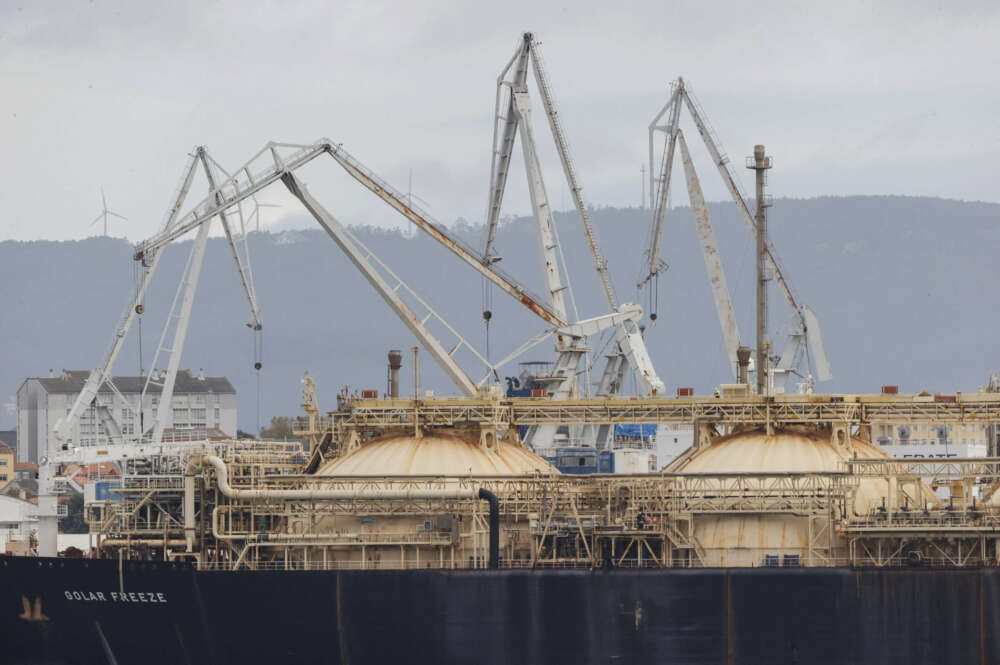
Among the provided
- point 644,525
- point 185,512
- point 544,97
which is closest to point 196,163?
point 544,97

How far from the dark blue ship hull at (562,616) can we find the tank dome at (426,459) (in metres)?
5.67

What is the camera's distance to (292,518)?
73875 mm

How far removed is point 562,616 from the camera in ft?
227

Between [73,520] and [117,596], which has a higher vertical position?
[73,520]

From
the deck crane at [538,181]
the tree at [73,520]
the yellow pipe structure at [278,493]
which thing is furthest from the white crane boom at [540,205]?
the tree at [73,520]

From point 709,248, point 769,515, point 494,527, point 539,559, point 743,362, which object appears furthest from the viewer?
point 709,248

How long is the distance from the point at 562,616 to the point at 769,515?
370 inches

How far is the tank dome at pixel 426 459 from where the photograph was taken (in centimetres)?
7450

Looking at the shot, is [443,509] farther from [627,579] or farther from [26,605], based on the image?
[26,605]

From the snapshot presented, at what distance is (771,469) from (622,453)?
4573 centimetres

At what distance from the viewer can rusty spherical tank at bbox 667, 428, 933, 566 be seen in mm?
70500

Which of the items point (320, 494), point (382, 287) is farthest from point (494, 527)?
point (382, 287)

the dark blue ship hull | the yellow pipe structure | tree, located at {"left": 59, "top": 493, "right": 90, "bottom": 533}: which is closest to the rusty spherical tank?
the dark blue ship hull

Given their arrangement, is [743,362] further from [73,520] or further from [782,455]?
[73,520]
